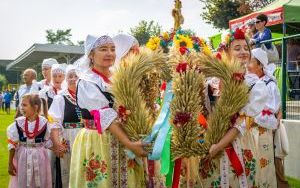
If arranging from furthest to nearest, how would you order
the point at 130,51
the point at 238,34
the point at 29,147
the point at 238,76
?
the point at 29,147
the point at 130,51
the point at 238,34
the point at 238,76

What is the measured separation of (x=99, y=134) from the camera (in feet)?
12.5

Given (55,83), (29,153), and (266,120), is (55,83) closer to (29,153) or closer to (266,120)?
(29,153)

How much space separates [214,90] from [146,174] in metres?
0.91

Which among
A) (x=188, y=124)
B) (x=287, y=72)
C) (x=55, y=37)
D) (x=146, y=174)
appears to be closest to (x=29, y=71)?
(x=287, y=72)

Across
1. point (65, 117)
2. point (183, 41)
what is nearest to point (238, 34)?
point (183, 41)

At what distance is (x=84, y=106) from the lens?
3773 mm

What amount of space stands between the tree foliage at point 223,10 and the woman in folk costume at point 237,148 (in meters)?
23.3

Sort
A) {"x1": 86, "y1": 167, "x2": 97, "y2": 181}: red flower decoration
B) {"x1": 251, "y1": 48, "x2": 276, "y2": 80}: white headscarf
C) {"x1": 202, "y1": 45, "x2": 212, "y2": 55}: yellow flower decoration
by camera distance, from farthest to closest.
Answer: {"x1": 251, "y1": 48, "x2": 276, "y2": 80}: white headscarf, {"x1": 86, "y1": 167, "x2": 97, "y2": 181}: red flower decoration, {"x1": 202, "y1": 45, "x2": 212, "y2": 55}: yellow flower decoration

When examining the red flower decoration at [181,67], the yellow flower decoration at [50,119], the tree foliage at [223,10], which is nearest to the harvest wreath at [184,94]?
the red flower decoration at [181,67]

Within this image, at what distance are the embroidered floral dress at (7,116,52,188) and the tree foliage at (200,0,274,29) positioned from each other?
22378 millimetres

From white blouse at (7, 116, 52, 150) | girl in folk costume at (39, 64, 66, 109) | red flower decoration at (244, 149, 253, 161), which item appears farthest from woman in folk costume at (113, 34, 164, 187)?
girl in folk costume at (39, 64, 66, 109)

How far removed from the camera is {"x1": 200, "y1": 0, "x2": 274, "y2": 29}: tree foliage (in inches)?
1060

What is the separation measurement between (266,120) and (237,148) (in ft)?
5.51

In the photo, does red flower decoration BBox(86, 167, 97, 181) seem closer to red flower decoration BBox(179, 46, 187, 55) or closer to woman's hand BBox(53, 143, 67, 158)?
red flower decoration BBox(179, 46, 187, 55)
